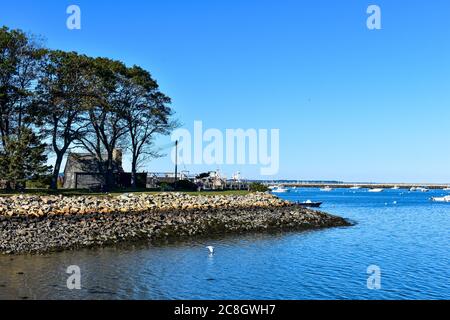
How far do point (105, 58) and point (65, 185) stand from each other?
59.5ft

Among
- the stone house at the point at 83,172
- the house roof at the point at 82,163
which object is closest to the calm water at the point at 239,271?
the stone house at the point at 83,172

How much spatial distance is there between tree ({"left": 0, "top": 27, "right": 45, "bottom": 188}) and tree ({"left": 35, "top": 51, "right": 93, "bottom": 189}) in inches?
46.8

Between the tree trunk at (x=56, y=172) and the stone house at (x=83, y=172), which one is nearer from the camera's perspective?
the tree trunk at (x=56, y=172)

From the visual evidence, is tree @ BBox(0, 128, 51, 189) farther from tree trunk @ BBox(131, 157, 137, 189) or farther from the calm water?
the calm water

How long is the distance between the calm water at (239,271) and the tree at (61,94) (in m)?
26.8

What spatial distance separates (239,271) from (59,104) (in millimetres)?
34725

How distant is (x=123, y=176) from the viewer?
223ft

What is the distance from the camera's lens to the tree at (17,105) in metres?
44.8

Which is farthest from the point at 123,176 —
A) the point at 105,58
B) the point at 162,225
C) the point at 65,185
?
the point at 162,225

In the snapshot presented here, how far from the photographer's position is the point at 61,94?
5103cm

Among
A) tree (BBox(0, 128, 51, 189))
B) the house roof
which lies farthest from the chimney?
tree (BBox(0, 128, 51, 189))

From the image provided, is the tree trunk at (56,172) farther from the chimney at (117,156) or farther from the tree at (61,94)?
the chimney at (117,156)

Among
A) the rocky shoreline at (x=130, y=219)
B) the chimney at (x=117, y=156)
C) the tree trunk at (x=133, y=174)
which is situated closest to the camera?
the rocky shoreline at (x=130, y=219)
